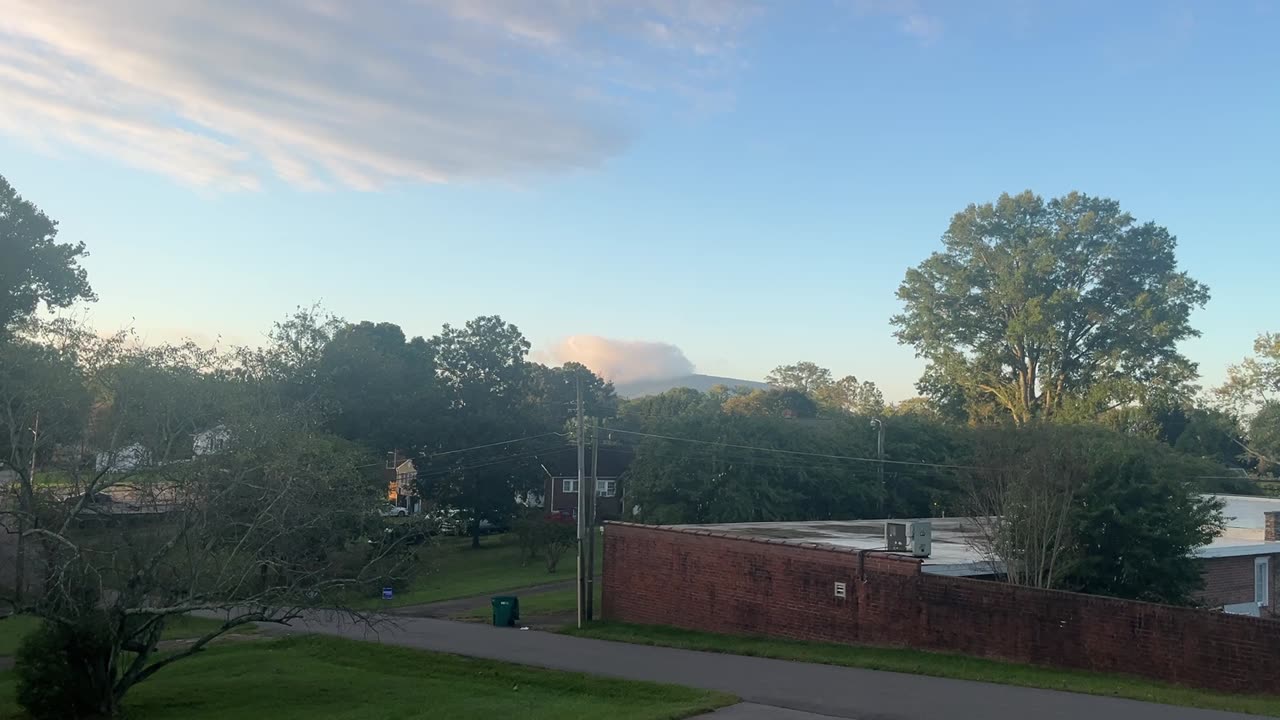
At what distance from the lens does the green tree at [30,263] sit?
4350 cm

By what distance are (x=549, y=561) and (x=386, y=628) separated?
20.2 meters

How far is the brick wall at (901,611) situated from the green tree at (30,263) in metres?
30.9

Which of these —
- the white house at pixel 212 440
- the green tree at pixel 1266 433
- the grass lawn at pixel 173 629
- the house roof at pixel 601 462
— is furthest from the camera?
the house roof at pixel 601 462

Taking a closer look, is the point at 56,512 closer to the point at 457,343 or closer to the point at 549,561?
the point at 549,561

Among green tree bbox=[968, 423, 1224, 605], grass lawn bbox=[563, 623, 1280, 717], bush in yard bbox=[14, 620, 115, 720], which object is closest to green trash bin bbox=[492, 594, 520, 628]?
grass lawn bbox=[563, 623, 1280, 717]

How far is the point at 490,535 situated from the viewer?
203ft

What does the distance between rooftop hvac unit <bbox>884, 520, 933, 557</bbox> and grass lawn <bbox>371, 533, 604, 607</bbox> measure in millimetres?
12942

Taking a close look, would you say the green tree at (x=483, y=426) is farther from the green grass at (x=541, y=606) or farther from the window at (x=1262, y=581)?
the window at (x=1262, y=581)

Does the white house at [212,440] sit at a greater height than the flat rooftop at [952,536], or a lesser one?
greater

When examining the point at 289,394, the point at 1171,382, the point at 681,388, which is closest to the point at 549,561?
the point at 289,394

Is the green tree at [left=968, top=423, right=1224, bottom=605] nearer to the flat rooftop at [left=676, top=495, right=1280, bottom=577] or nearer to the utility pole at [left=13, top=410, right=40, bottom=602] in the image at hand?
the flat rooftop at [left=676, top=495, right=1280, bottom=577]

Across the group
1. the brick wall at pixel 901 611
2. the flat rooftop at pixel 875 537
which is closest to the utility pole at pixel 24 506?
the brick wall at pixel 901 611

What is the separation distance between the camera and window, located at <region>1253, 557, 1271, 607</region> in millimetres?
28266

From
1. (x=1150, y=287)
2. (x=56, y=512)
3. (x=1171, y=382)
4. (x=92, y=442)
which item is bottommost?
(x=56, y=512)
